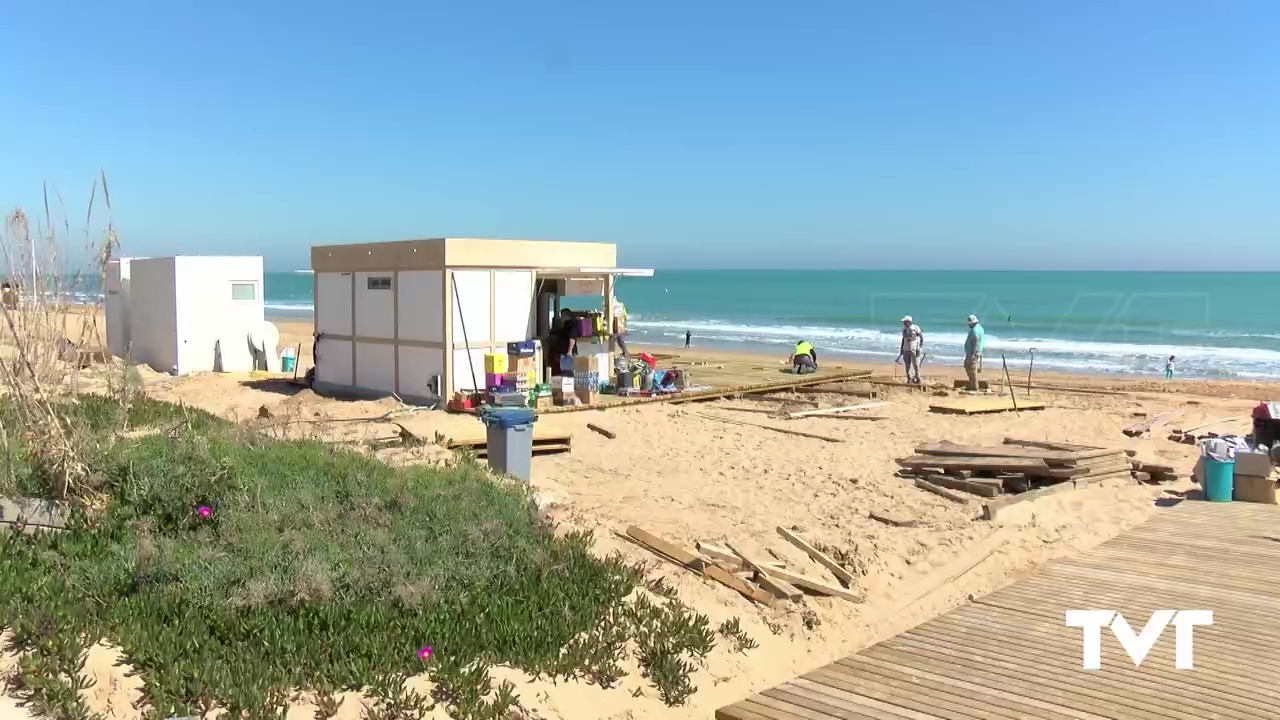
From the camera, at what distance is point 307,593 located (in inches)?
243

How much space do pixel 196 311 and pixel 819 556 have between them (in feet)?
57.1

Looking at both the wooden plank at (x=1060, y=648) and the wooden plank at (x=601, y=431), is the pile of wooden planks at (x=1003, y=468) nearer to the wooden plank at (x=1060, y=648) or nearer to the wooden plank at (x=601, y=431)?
the wooden plank at (x=601, y=431)

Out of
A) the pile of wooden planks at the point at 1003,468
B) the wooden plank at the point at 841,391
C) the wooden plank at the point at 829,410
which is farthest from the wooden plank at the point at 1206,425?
the wooden plank at the point at 841,391

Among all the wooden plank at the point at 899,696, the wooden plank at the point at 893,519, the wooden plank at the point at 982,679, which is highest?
the wooden plank at the point at 982,679

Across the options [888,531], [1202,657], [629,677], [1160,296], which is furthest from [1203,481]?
[1160,296]

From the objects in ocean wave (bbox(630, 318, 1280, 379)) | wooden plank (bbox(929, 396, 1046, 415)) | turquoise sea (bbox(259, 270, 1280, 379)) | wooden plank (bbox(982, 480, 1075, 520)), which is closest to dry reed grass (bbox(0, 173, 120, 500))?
wooden plank (bbox(982, 480, 1075, 520))

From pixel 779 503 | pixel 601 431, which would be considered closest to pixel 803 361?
pixel 601 431

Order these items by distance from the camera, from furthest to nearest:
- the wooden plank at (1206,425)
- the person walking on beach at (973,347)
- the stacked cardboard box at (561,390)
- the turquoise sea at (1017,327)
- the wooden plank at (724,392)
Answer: the turquoise sea at (1017,327), the person walking on beach at (973,347), the stacked cardboard box at (561,390), the wooden plank at (724,392), the wooden plank at (1206,425)

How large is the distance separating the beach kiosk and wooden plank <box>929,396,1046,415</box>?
5.82m

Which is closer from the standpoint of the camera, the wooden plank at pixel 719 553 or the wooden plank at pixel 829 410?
the wooden plank at pixel 719 553

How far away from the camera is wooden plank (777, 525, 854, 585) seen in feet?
27.9

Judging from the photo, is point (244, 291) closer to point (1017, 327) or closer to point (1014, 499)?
point (1014, 499)

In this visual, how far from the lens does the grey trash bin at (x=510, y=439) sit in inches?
412

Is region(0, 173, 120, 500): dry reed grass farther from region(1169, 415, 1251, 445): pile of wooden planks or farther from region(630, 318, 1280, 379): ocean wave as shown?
region(630, 318, 1280, 379): ocean wave
